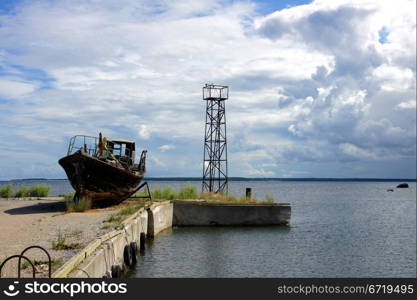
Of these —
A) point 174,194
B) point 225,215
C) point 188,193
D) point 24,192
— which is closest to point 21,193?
point 24,192

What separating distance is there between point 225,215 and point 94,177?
27.5 ft

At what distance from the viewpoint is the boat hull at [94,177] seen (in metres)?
26.0

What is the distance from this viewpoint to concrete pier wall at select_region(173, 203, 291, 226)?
30.6 m

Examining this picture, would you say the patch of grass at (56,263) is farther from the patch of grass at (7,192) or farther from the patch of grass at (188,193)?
the patch of grass at (7,192)

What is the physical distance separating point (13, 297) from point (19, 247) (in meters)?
5.85

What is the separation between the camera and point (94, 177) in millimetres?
26359

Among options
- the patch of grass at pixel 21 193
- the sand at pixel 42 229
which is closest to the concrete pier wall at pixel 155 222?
the sand at pixel 42 229

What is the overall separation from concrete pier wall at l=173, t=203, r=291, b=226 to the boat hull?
14.1 feet

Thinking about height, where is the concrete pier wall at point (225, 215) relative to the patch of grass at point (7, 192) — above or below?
below

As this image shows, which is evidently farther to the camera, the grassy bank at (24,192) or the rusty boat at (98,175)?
the grassy bank at (24,192)

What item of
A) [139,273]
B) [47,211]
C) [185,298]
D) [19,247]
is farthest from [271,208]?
[185,298]

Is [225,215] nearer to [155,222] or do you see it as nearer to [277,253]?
[155,222]

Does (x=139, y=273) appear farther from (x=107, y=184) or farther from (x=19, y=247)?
(x=107, y=184)

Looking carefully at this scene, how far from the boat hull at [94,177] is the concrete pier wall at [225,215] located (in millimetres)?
4293
